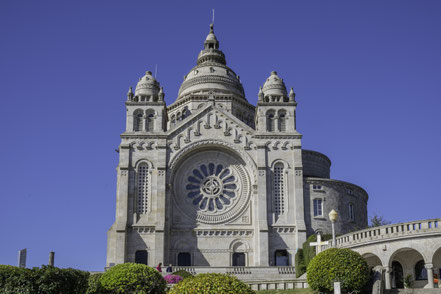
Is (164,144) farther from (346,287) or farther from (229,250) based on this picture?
(346,287)

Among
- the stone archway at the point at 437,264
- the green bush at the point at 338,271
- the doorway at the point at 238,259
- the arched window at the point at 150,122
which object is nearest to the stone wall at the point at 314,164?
the doorway at the point at 238,259

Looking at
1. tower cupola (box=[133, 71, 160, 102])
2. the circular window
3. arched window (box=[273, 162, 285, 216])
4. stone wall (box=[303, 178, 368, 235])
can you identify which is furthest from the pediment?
stone wall (box=[303, 178, 368, 235])

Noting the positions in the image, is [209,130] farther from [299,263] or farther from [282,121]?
[299,263]

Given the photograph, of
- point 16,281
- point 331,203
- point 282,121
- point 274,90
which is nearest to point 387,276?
point 16,281

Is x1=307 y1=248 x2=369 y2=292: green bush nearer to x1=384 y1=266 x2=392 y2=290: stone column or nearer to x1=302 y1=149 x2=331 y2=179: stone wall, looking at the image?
x1=384 y1=266 x2=392 y2=290: stone column

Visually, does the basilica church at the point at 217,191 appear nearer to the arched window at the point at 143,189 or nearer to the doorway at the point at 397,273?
the arched window at the point at 143,189

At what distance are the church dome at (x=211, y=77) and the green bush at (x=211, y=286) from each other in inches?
1756

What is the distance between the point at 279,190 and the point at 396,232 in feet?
68.8

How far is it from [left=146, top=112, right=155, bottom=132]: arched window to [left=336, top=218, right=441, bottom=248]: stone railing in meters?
24.9

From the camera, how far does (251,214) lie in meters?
56.3

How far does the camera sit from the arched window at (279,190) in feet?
182

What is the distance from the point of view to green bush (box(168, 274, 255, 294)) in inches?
933

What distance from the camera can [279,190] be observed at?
184 feet

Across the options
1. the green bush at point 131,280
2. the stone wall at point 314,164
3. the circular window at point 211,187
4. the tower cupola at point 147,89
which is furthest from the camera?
the stone wall at point 314,164
